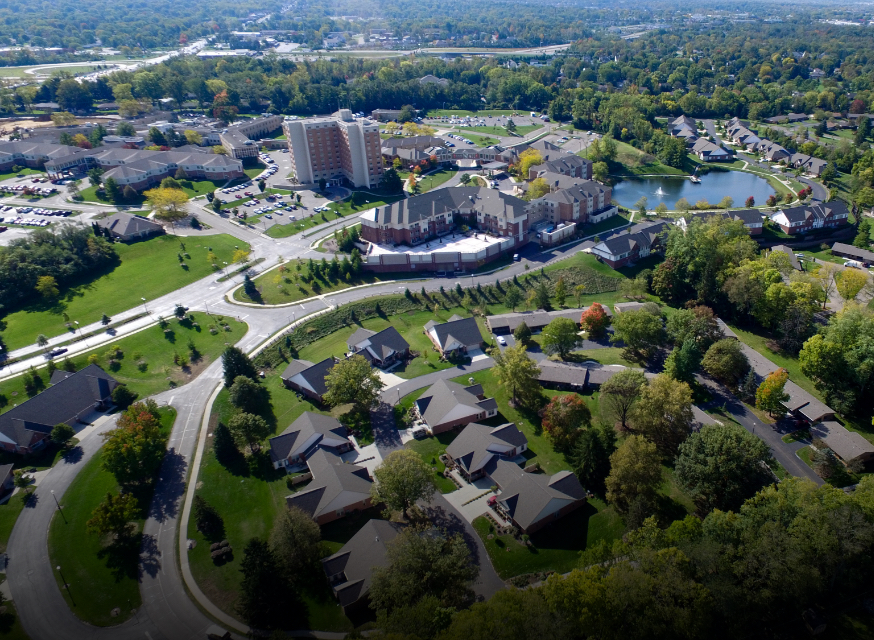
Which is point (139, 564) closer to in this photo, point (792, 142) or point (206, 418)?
point (206, 418)

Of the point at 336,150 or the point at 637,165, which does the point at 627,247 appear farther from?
the point at 336,150

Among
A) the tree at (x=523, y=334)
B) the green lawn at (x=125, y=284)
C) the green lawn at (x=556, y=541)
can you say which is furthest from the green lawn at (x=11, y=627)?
the tree at (x=523, y=334)

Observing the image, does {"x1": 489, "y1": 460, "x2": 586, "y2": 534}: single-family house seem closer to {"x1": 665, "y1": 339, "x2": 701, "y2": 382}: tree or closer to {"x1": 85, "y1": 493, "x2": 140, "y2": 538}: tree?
{"x1": 665, "y1": 339, "x2": 701, "y2": 382}: tree

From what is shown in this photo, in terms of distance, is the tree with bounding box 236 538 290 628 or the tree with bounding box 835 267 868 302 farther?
the tree with bounding box 835 267 868 302

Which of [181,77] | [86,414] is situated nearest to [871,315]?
[86,414]

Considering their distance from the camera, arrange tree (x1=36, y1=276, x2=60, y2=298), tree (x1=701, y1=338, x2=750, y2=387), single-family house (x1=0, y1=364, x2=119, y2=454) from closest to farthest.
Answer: single-family house (x1=0, y1=364, x2=119, y2=454)
tree (x1=701, y1=338, x2=750, y2=387)
tree (x1=36, y1=276, x2=60, y2=298)

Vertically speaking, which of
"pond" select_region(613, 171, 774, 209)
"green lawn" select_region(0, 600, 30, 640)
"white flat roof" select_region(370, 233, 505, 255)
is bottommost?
"pond" select_region(613, 171, 774, 209)

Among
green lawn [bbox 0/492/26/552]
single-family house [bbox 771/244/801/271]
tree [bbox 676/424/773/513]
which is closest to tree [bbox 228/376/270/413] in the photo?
green lawn [bbox 0/492/26/552]

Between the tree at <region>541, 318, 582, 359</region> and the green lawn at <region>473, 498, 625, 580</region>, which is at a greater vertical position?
the tree at <region>541, 318, 582, 359</region>
